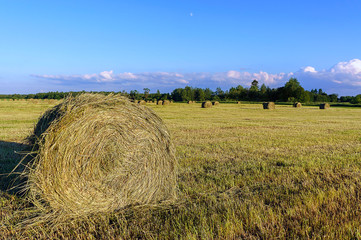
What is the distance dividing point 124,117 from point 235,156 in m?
4.06

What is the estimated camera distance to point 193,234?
3164mm

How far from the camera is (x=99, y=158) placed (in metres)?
4.32

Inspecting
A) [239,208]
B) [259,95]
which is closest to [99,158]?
[239,208]

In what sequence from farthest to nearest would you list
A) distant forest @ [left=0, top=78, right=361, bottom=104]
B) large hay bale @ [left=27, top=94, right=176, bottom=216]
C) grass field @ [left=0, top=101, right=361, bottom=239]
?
distant forest @ [left=0, top=78, right=361, bottom=104]
large hay bale @ [left=27, top=94, right=176, bottom=216]
grass field @ [left=0, top=101, right=361, bottom=239]

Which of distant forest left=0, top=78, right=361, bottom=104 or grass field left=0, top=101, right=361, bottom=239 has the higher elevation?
distant forest left=0, top=78, right=361, bottom=104

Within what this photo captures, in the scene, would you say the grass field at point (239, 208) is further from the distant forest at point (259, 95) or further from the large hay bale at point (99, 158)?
the distant forest at point (259, 95)

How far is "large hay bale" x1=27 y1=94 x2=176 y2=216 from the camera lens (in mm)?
3887

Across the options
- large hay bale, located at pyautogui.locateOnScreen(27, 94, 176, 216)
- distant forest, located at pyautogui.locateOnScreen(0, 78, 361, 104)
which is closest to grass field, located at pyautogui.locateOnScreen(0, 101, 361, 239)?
large hay bale, located at pyautogui.locateOnScreen(27, 94, 176, 216)

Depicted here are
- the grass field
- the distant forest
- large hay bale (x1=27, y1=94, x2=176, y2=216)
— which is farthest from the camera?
the distant forest

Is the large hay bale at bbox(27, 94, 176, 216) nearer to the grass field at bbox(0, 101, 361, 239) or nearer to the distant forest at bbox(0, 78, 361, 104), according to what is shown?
the grass field at bbox(0, 101, 361, 239)

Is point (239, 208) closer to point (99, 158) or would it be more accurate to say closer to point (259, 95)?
point (99, 158)

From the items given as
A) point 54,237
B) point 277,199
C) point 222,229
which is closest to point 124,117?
point 54,237

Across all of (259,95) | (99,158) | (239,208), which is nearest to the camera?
(239,208)

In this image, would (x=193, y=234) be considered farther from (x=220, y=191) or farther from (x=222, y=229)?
(x=220, y=191)
